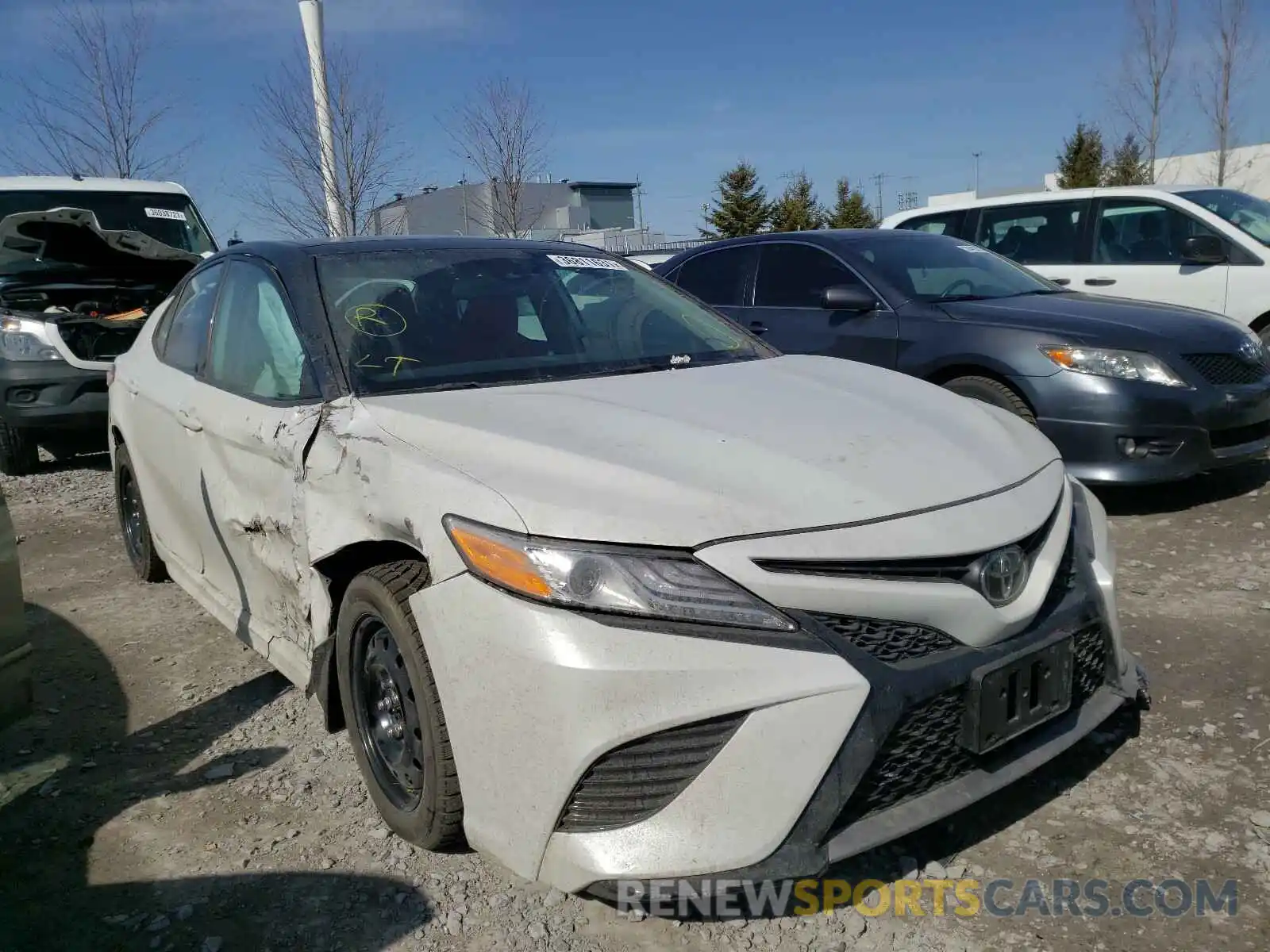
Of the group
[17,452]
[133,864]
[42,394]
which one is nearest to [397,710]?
[133,864]

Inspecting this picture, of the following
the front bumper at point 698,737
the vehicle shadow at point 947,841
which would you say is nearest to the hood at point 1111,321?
the vehicle shadow at point 947,841

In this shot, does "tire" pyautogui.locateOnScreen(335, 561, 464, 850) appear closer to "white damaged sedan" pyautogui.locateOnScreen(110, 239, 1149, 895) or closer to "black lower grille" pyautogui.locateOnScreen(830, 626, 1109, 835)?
"white damaged sedan" pyautogui.locateOnScreen(110, 239, 1149, 895)

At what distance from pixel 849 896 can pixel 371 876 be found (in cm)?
115

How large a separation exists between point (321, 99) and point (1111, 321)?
13.7 meters

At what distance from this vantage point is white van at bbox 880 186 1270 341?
7.67m

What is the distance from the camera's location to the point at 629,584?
78.0 inches

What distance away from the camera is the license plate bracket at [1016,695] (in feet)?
6.88

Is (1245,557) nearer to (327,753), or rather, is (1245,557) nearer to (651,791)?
(651,791)

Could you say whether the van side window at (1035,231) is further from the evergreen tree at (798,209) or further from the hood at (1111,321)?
the evergreen tree at (798,209)

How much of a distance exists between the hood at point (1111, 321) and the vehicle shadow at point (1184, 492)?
81 cm

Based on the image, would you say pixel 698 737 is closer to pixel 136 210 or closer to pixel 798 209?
pixel 136 210

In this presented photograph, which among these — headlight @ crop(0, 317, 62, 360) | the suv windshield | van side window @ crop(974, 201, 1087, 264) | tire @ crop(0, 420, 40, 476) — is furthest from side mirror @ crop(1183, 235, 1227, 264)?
tire @ crop(0, 420, 40, 476)

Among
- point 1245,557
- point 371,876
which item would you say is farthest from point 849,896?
point 1245,557

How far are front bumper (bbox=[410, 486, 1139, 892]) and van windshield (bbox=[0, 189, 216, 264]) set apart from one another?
7765mm
